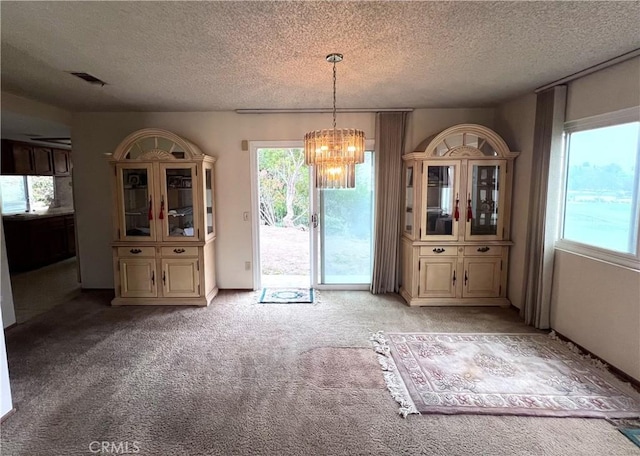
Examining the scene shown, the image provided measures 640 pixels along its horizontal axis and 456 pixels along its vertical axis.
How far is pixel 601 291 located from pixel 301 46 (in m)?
3.15

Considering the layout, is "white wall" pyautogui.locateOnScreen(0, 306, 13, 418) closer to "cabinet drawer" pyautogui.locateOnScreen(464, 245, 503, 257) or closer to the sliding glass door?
the sliding glass door

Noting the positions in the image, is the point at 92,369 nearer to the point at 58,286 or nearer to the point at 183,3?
the point at 183,3

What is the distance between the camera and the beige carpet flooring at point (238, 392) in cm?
212

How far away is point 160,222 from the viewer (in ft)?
14.1

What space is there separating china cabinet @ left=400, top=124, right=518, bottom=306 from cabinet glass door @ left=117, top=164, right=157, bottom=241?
126 inches

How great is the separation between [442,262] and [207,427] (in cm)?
315

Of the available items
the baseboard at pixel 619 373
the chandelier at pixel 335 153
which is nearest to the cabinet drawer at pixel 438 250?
the baseboard at pixel 619 373

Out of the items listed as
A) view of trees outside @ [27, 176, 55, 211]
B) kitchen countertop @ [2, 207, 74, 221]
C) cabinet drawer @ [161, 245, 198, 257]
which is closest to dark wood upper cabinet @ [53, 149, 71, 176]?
view of trees outside @ [27, 176, 55, 211]

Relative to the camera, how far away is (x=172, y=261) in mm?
4359

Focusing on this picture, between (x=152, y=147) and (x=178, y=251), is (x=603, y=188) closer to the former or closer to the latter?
(x=178, y=251)

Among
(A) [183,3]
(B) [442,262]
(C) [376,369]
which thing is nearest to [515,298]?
(B) [442,262]

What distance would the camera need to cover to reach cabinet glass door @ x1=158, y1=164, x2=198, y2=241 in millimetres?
4281

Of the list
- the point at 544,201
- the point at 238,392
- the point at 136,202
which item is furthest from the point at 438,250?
the point at 136,202

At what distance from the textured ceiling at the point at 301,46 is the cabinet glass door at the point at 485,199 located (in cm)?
86
